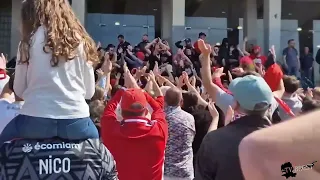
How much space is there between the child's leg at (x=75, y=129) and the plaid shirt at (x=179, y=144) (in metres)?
2.16

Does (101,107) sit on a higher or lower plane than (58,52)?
lower

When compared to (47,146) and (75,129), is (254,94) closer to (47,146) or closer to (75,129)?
(75,129)

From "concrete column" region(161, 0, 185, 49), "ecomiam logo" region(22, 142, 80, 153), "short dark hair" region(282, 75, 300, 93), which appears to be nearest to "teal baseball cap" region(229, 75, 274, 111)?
"ecomiam logo" region(22, 142, 80, 153)

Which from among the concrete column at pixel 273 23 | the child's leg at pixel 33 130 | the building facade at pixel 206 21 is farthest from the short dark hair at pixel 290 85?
the concrete column at pixel 273 23

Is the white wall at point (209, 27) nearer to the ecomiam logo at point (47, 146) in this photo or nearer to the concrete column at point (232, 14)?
the concrete column at point (232, 14)

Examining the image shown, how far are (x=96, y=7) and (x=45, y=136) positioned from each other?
68.1 feet

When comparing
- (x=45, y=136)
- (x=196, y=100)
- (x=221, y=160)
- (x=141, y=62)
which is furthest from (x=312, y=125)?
(x=141, y=62)

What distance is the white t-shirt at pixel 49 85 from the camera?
2.79 meters

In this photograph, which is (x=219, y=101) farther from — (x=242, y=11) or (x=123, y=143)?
(x=242, y=11)

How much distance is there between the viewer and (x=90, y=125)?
290 cm

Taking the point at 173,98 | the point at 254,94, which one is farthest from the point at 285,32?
the point at 254,94

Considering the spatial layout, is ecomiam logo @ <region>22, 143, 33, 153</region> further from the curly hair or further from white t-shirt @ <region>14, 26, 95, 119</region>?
the curly hair

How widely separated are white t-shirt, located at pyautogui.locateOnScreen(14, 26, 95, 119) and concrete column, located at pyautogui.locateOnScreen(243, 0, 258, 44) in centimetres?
1945

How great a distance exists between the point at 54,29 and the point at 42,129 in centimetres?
55
